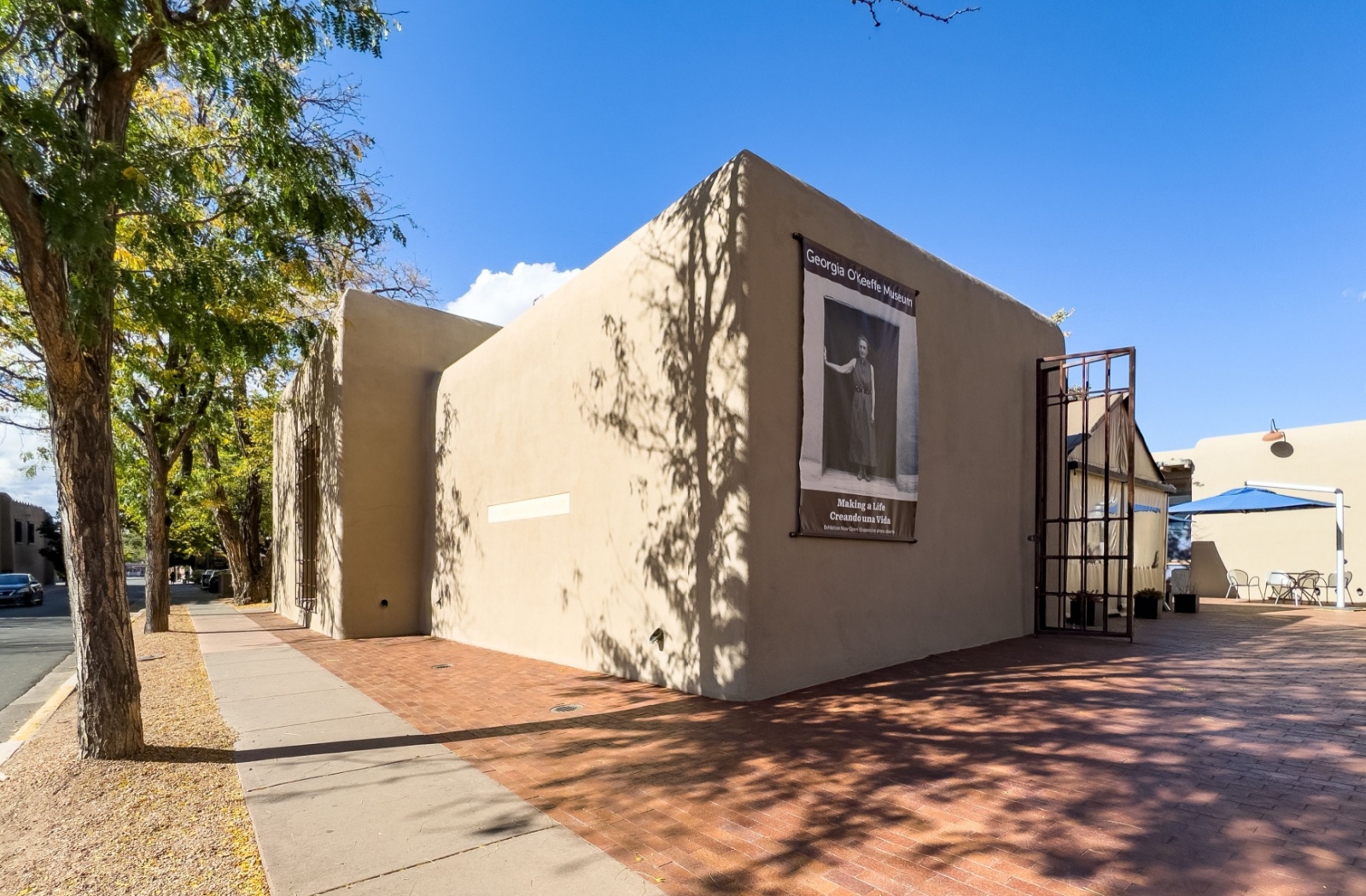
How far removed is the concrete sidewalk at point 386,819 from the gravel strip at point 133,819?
17 cm

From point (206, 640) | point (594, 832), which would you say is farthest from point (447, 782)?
point (206, 640)

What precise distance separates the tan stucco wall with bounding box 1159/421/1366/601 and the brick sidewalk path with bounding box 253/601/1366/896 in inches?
497

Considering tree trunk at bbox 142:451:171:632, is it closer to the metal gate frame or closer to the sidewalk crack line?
the metal gate frame

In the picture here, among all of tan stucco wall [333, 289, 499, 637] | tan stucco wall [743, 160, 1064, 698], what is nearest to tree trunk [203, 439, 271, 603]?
tan stucco wall [333, 289, 499, 637]

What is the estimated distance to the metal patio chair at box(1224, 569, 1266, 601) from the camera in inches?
776

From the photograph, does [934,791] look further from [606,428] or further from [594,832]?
[606,428]

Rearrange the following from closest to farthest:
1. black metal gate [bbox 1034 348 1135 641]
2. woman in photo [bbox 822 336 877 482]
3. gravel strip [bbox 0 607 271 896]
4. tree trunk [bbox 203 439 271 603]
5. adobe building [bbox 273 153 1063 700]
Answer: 1. gravel strip [bbox 0 607 271 896]
2. adobe building [bbox 273 153 1063 700]
3. woman in photo [bbox 822 336 877 482]
4. black metal gate [bbox 1034 348 1135 641]
5. tree trunk [bbox 203 439 271 603]

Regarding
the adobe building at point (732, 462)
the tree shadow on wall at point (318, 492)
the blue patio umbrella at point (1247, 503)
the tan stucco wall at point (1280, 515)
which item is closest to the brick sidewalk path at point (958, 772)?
the adobe building at point (732, 462)

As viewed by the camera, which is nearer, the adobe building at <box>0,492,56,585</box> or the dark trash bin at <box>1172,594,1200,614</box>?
the dark trash bin at <box>1172,594,1200,614</box>

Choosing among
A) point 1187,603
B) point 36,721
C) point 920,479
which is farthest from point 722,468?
point 1187,603

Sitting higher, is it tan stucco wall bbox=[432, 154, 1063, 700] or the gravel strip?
tan stucco wall bbox=[432, 154, 1063, 700]

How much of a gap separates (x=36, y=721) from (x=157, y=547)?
740cm

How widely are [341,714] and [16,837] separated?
109 inches

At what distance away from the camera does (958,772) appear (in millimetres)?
4770
